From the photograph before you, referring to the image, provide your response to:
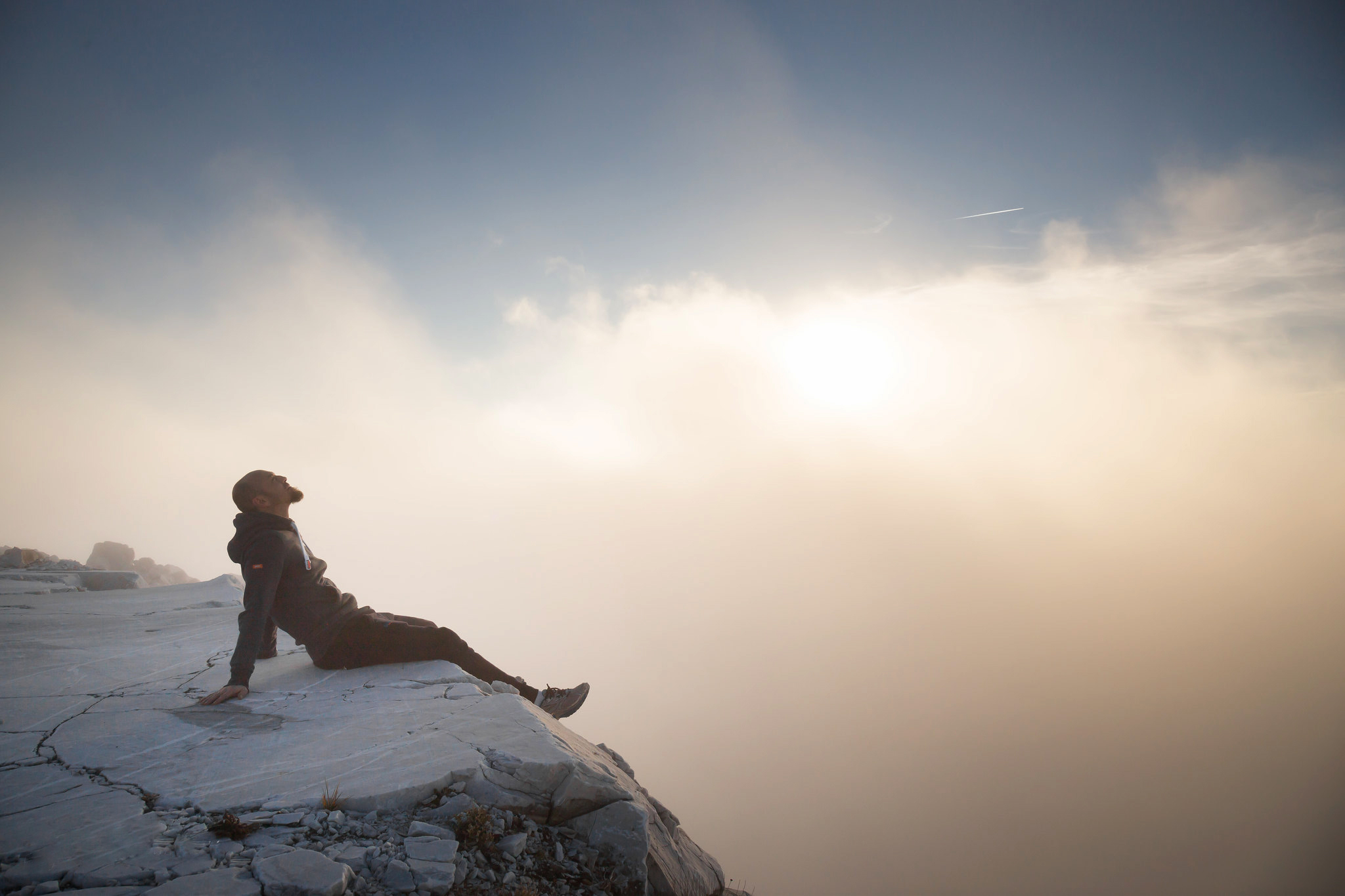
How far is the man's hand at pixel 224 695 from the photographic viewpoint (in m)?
4.05

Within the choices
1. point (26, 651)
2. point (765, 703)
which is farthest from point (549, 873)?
point (765, 703)

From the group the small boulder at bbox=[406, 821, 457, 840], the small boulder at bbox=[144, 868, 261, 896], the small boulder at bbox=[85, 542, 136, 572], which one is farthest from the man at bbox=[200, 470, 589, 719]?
the small boulder at bbox=[85, 542, 136, 572]

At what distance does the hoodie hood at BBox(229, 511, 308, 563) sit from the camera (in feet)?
15.1

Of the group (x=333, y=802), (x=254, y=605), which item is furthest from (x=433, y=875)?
(x=254, y=605)

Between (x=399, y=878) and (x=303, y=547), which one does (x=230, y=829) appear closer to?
(x=399, y=878)

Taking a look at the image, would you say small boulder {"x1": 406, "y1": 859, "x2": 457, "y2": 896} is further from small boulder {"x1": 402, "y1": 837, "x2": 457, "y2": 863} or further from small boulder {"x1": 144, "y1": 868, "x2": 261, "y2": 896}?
small boulder {"x1": 144, "y1": 868, "x2": 261, "y2": 896}

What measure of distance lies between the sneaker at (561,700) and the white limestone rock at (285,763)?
509mm

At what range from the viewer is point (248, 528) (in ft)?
15.1

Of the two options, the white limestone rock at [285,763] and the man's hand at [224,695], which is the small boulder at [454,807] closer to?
the white limestone rock at [285,763]

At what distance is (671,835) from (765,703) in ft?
593

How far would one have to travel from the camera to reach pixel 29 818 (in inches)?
99.3

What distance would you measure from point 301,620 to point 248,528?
91cm

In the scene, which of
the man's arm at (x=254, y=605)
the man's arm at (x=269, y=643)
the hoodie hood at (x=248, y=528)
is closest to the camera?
the man's arm at (x=254, y=605)

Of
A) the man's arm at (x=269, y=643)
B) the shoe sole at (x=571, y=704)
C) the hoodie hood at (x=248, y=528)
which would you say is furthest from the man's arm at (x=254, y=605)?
the shoe sole at (x=571, y=704)
